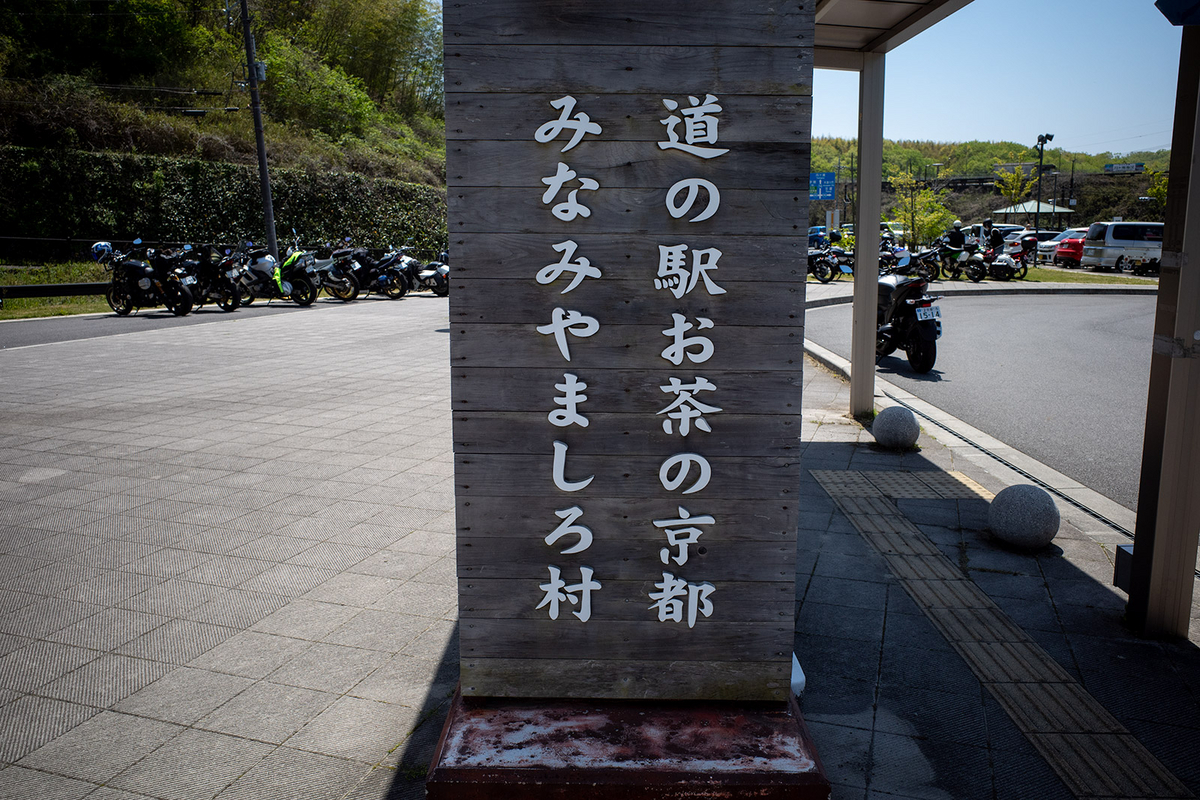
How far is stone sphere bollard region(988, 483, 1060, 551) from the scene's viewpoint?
4246 millimetres

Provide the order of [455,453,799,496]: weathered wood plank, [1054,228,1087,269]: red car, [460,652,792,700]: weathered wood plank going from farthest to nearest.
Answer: [1054,228,1087,269]: red car < [460,652,792,700]: weathered wood plank < [455,453,799,496]: weathered wood plank

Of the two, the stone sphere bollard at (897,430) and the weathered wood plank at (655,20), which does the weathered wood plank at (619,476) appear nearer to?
Result: the weathered wood plank at (655,20)

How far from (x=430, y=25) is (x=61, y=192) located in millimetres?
26430

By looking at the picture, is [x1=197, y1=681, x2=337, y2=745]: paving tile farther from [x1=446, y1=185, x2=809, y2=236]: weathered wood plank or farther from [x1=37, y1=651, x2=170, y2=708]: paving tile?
[x1=446, y1=185, x2=809, y2=236]: weathered wood plank

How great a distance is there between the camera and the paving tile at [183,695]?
2.89 m

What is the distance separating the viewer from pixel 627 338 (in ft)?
7.97

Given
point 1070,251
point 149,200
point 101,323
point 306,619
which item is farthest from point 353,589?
point 1070,251

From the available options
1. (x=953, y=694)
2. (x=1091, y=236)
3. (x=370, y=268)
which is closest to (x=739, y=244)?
(x=953, y=694)

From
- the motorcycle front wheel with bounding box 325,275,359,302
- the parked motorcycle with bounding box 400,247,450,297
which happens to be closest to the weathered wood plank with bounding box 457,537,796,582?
the motorcycle front wheel with bounding box 325,275,359,302

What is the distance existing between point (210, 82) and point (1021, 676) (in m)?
33.7

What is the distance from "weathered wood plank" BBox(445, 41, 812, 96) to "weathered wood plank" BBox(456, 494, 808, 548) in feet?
4.00

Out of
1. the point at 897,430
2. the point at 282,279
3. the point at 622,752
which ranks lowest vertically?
the point at 622,752

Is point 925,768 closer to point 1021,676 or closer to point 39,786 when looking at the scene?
point 1021,676

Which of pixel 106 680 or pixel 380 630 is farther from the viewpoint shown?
pixel 380 630
